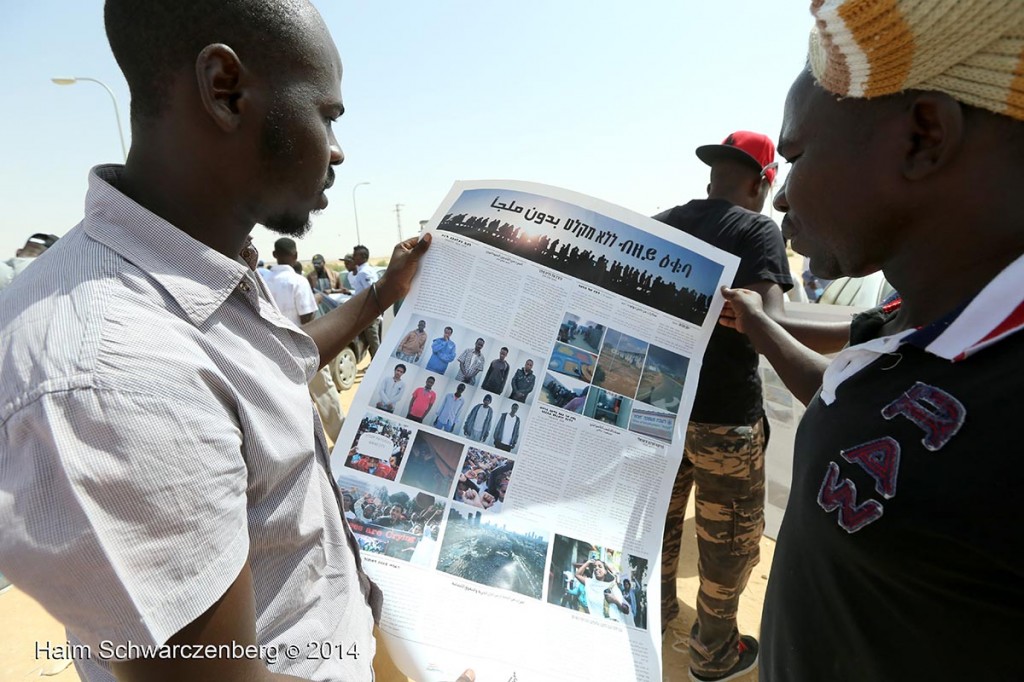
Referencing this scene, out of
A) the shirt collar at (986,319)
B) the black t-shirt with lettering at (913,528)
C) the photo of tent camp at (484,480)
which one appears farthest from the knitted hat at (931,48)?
the photo of tent camp at (484,480)

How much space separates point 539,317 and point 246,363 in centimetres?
87

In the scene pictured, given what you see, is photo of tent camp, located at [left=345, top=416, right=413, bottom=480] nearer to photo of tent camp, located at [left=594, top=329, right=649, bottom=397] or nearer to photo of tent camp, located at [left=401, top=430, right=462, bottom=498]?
photo of tent camp, located at [left=401, top=430, right=462, bottom=498]

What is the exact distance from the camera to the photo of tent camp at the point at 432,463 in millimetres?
1284

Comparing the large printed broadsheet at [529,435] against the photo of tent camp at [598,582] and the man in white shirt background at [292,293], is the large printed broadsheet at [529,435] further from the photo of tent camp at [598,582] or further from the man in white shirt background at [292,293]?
the man in white shirt background at [292,293]

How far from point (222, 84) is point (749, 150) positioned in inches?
72.9

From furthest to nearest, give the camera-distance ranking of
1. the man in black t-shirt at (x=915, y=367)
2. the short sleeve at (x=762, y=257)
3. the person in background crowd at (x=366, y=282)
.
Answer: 1. the person in background crowd at (x=366, y=282)
2. the short sleeve at (x=762, y=257)
3. the man in black t-shirt at (x=915, y=367)

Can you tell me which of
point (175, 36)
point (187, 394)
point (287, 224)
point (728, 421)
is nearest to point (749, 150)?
point (728, 421)

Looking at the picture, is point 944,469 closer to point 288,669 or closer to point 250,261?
point 288,669

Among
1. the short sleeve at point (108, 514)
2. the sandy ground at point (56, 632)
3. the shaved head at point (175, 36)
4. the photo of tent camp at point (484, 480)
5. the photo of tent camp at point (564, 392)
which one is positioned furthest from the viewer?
the sandy ground at point (56, 632)

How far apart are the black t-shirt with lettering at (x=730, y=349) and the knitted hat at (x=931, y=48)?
112 centimetres

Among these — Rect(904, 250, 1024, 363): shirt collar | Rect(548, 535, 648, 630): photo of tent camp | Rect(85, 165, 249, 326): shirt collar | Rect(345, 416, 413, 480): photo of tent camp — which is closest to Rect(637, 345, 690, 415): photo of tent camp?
Rect(548, 535, 648, 630): photo of tent camp

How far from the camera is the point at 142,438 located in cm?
53

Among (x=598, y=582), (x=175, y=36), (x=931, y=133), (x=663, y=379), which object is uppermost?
(x=931, y=133)

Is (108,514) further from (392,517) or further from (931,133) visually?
(931,133)
